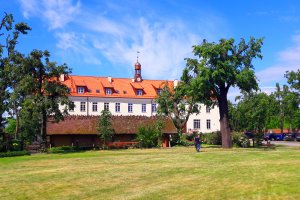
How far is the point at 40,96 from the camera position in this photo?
44.5m

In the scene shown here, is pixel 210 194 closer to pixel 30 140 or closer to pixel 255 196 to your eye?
pixel 255 196

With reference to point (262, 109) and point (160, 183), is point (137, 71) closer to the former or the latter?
point (262, 109)

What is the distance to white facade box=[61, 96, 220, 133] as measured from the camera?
79188 mm

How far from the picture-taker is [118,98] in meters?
82.4

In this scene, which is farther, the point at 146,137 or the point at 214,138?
the point at 214,138

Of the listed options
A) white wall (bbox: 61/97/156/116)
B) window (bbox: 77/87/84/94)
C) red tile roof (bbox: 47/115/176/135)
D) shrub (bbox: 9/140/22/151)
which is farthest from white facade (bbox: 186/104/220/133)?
shrub (bbox: 9/140/22/151)

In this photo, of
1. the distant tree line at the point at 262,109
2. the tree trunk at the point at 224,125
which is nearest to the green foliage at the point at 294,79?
the distant tree line at the point at 262,109

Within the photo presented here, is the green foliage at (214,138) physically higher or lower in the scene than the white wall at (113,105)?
lower

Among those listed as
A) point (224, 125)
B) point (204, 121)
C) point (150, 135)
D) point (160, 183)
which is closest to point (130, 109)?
point (204, 121)

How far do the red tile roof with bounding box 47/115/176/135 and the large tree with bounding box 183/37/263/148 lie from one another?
1025cm

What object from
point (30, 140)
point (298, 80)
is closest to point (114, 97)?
point (30, 140)

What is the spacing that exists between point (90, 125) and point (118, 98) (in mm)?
29833

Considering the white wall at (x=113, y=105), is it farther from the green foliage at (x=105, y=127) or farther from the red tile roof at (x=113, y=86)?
the green foliage at (x=105, y=127)

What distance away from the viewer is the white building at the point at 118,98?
79.8 metres
